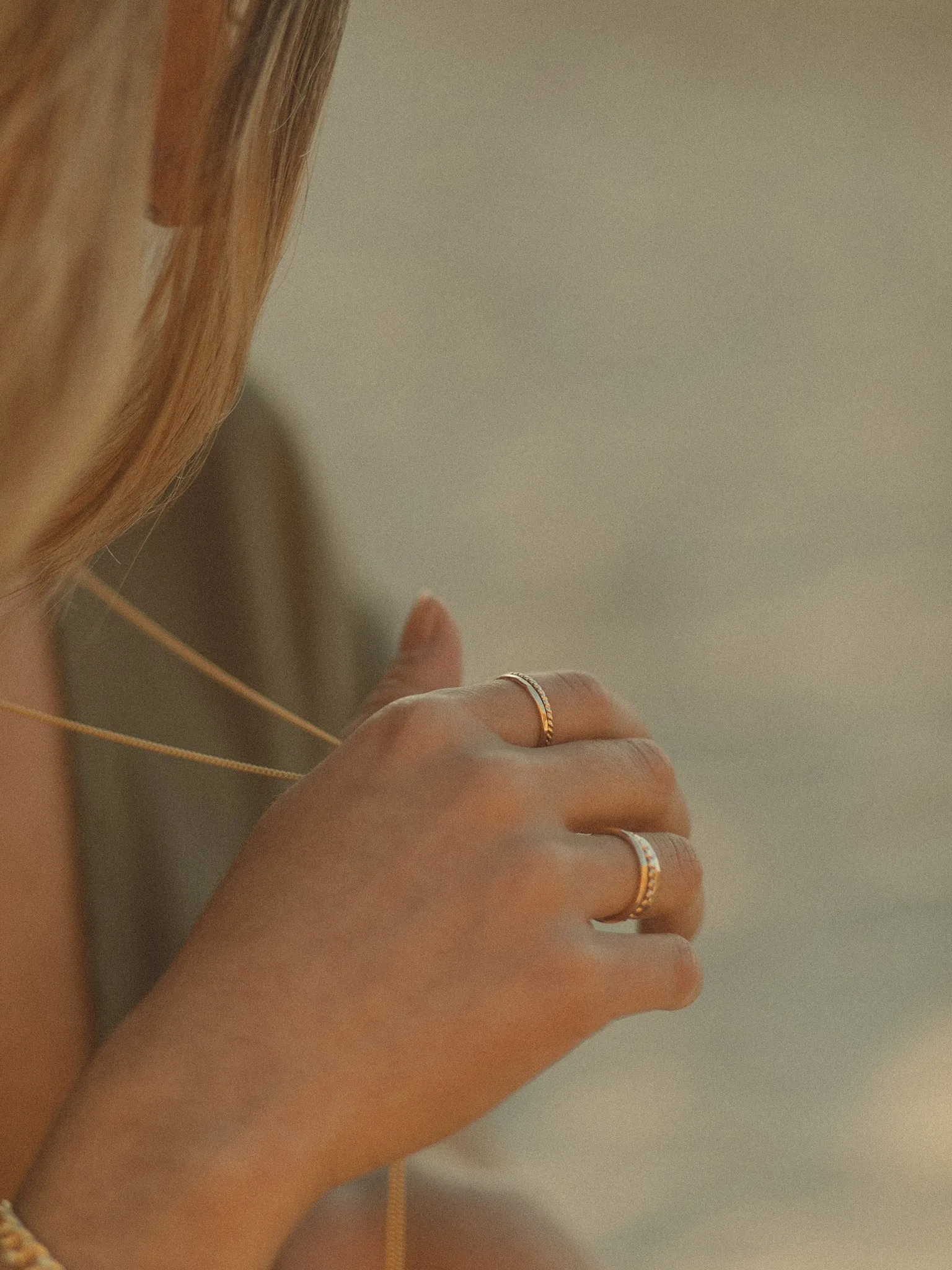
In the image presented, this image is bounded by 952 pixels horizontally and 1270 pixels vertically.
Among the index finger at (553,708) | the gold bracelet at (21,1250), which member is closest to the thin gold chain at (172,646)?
the index finger at (553,708)

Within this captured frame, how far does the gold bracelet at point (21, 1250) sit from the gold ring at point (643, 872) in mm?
238

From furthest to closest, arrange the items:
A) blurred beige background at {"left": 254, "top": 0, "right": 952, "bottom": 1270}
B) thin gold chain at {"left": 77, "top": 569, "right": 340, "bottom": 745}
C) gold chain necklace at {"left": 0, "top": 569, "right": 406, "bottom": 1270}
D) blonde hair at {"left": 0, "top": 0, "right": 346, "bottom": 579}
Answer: blurred beige background at {"left": 254, "top": 0, "right": 952, "bottom": 1270} → thin gold chain at {"left": 77, "top": 569, "right": 340, "bottom": 745} → gold chain necklace at {"left": 0, "top": 569, "right": 406, "bottom": 1270} → blonde hair at {"left": 0, "top": 0, "right": 346, "bottom": 579}

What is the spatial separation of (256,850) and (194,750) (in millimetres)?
235

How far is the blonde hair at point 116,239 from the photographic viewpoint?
40 centimetres

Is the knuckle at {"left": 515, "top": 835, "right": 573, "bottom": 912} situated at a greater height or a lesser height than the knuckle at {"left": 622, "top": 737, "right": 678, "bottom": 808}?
lesser

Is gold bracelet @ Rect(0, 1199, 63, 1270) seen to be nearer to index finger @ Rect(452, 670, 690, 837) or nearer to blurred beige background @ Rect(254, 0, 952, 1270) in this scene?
index finger @ Rect(452, 670, 690, 837)

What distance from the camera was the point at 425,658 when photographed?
0.65 metres

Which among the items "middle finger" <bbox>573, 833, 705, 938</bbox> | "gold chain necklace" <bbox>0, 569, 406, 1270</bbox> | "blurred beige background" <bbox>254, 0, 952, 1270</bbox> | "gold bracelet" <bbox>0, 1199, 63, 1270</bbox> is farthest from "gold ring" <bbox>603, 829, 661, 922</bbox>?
"blurred beige background" <bbox>254, 0, 952, 1270</bbox>

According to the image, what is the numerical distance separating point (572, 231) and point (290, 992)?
1.26 meters

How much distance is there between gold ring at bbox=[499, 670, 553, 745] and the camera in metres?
0.53

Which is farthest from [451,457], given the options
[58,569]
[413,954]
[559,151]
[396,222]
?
[413,954]

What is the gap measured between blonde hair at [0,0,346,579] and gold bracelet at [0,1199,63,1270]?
0.75ft

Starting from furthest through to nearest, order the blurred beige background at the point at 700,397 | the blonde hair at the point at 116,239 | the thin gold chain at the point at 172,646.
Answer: the blurred beige background at the point at 700,397
the thin gold chain at the point at 172,646
the blonde hair at the point at 116,239

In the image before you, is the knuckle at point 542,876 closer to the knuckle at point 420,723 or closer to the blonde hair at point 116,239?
the knuckle at point 420,723
